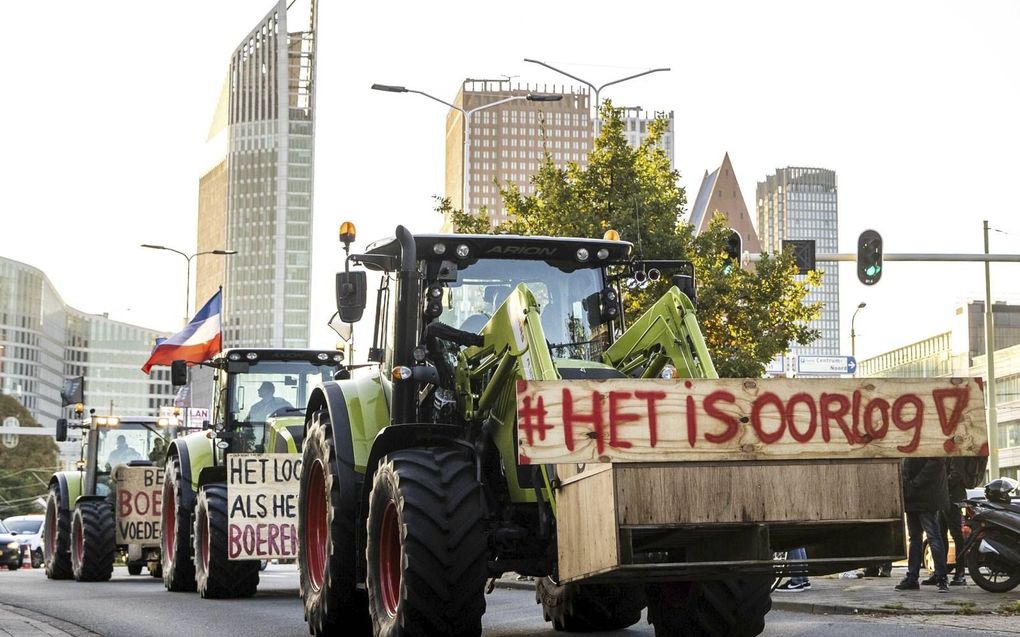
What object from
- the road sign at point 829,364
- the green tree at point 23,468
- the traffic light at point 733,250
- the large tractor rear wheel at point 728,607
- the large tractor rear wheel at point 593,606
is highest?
the traffic light at point 733,250

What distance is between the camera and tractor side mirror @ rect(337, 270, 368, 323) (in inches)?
411

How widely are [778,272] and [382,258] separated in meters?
19.5

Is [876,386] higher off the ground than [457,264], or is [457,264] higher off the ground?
[457,264]

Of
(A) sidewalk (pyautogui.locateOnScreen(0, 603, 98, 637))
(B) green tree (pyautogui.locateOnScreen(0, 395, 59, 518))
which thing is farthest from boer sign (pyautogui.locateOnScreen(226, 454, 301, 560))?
(B) green tree (pyautogui.locateOnScreen(0, 395, 59, 518))

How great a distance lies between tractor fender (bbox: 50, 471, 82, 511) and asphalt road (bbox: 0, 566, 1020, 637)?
5.71 meters

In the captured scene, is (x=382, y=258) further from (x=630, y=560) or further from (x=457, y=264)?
(x=630, y=560)

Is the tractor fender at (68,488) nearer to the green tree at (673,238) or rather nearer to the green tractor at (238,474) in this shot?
the green tractor at (238,474)

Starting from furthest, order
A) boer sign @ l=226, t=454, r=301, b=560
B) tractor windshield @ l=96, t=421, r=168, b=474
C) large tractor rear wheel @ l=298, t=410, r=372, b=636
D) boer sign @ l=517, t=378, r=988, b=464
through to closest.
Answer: tractor windshield @ l=96, t=421, r=168, b=474 → boer sign @ l=226, t=454, r=301, b=560 → large tractor rear wheel @ l=298, t=410, r=372, b=636 → boer sign @ l=517, t=378, r=988, b=464

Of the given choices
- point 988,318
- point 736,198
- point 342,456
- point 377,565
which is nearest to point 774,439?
point 377,565

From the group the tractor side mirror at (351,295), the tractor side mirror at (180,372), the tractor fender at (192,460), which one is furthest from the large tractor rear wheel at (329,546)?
the tractor side mirror at (180,372)

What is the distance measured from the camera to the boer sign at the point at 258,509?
1584 cm

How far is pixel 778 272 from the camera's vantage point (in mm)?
29688

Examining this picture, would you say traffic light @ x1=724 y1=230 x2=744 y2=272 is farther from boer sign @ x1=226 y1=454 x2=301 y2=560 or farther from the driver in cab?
boer sign @ x1=226 y1=454 x2=301 y2=560

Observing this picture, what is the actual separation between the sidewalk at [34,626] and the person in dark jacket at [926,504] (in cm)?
817
